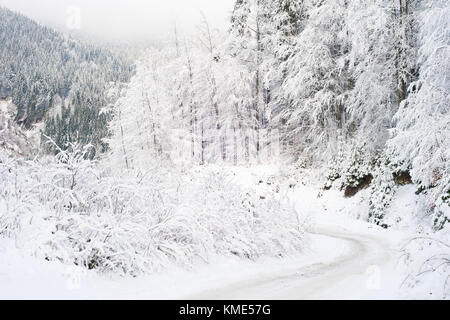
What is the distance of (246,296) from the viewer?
14.9 ft

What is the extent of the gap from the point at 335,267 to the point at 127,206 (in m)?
4.03

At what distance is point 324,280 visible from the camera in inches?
219

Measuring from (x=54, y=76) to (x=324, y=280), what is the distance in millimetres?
145921

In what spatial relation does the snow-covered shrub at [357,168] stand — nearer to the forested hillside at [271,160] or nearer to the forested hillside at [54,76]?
the forested hillside at [271,160]

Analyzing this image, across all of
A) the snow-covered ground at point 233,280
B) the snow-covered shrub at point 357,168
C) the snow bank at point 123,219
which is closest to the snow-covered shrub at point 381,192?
the snow-covered shrub at point 357,168

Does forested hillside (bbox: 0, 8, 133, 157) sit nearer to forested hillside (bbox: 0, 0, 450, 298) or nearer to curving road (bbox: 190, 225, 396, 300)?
forested hillside (bbox: 0, 0, 450, 298)

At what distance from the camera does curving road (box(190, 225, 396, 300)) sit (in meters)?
4.65

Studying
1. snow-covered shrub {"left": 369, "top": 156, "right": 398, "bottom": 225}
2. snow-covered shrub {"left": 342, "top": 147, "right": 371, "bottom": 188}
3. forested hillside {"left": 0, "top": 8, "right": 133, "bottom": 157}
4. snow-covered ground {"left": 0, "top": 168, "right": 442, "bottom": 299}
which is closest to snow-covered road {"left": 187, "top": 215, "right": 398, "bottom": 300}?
snow-covered ground {"left": 0, "top": 168, "right": 442, "bottom": 299}

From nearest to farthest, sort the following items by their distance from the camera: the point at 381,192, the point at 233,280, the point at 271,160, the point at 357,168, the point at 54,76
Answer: the point at 233,280, the point at 381,192, the point at 357,168, the point at 271,160, the point at 54,76

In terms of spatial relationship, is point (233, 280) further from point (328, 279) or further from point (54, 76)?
point (54, 76)

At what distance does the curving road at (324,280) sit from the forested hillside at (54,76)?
78.6 m

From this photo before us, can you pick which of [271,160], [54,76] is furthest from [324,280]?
[54,76]
